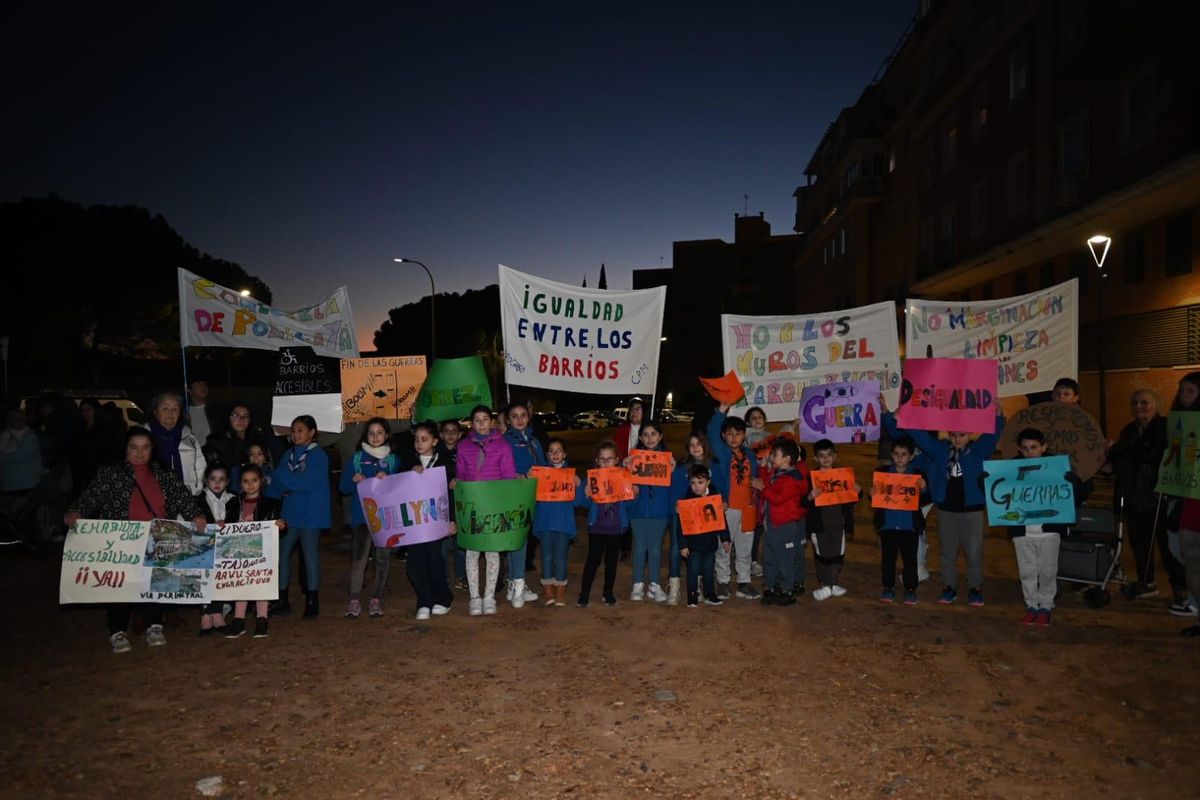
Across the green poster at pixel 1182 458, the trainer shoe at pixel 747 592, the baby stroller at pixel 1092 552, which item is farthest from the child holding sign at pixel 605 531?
the green poster at pixel 1182 458

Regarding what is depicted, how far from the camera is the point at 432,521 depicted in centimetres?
706

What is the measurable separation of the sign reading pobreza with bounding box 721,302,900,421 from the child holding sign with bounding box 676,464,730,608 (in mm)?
2013

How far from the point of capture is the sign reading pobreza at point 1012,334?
9.13m

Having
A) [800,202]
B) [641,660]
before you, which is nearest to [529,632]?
[641,660]

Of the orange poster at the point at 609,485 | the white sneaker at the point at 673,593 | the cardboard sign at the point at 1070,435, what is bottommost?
the white sneaker at the point at 673,593

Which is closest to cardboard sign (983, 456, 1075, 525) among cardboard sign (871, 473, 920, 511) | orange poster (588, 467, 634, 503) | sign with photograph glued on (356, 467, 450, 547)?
cardboard sign (871, 473, 920, 511)

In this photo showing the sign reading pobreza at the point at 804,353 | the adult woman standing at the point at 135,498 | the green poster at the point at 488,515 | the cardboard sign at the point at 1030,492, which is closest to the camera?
the adult woman standing at the point at 135,498

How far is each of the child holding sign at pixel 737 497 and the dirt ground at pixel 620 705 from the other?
2.27 ft

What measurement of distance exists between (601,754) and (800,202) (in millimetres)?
65144

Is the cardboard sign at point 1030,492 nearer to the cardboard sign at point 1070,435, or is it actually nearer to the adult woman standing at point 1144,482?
the cardboard sign at point 1070,435

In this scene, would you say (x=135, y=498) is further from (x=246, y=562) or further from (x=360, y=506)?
(x=360, y=506)

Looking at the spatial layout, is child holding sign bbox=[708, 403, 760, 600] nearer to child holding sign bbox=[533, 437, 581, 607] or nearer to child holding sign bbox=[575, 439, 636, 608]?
child holding sign bbox=[575, 439, 636, 608]

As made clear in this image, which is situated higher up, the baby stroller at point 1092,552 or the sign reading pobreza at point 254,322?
the sign reading pobreza at point 254,322

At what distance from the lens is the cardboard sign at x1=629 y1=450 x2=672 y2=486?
295 inches
